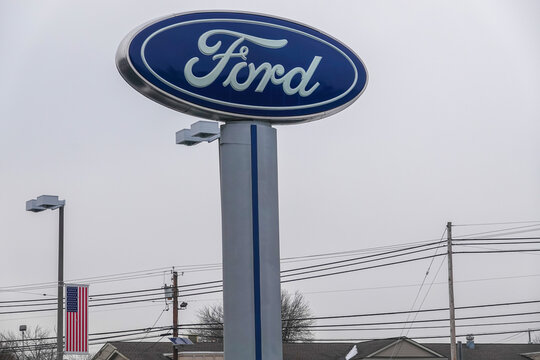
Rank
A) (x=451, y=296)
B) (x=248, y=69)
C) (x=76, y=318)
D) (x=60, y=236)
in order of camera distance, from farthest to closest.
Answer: (x=451, y=296), (x=60, y=236), (x=76, y=318), (x=248, y=69)

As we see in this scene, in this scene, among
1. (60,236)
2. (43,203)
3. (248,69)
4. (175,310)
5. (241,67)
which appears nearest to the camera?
(241,67)

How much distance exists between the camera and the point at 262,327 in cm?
1656

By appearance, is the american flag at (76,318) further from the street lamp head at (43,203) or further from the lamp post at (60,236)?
the street lamp head at (43,203)

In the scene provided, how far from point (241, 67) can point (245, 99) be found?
56 centimetres

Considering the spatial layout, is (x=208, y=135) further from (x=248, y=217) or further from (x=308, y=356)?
(x=308, y=356)

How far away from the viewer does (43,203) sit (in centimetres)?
2572

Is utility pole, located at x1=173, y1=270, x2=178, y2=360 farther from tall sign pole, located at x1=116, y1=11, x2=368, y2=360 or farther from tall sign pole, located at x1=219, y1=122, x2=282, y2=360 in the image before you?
tall sign pole, located at x1=219, y1=122, x2=282, y2=360

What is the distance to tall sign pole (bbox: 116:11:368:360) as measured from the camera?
53.2 ft

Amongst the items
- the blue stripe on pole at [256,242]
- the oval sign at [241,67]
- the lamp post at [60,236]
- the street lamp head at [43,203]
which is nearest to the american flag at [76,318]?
the lamp post at [60,236]

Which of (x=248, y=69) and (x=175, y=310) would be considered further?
(x=175, y=310)

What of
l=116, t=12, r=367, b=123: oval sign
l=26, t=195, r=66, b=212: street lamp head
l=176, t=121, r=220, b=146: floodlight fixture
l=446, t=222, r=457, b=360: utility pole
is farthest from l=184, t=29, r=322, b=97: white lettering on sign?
l=446, t=222, r=457, b=360: utility pole

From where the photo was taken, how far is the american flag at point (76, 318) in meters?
27.2

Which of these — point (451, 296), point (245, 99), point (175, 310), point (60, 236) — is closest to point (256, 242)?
point (245, 99)

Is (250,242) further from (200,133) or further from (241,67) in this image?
(241,67)
